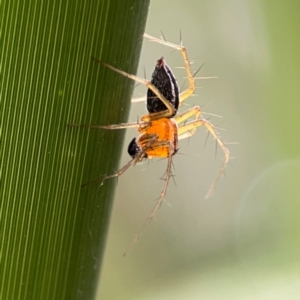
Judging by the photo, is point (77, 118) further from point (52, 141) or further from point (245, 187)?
point (245, 187)

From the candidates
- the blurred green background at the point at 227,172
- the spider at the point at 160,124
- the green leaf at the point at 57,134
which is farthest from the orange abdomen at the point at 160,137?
the blurred green background at the point at 227,172

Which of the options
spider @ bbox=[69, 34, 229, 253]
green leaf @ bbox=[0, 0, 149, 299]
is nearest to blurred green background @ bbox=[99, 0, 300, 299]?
spider @ bbox=[69, 34, 229, 253]

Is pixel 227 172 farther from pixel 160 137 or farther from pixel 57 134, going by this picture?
pixel 57 134

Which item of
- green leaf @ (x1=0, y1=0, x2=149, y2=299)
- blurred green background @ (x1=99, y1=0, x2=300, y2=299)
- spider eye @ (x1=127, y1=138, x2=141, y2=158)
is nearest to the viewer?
green leaf @ (x1=0, y1=0, x2=149, y2=299)

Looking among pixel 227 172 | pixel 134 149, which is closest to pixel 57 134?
pixel 134 149

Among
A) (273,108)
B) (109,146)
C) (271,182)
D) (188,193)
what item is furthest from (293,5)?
(109,146)

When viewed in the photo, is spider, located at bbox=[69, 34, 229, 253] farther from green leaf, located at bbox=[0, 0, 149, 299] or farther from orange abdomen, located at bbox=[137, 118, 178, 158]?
green leaf, located at bbox=[0, 0, 149, 299]
